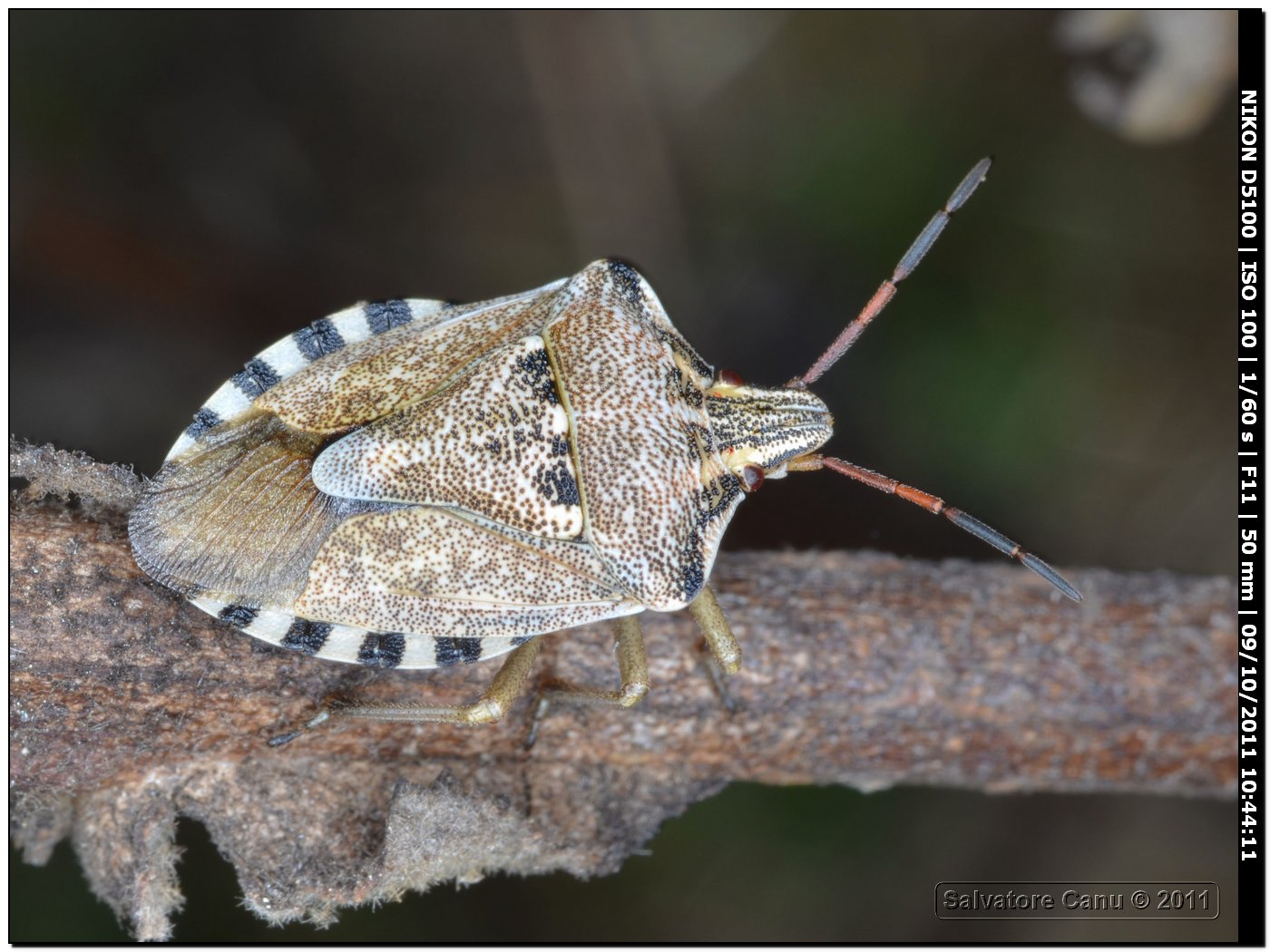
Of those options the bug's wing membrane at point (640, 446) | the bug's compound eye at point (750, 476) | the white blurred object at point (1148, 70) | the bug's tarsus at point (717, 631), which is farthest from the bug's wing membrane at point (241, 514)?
the white blurred object at point (1148, 70)

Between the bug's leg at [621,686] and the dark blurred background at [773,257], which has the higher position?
the dark blurred background at [773,257]

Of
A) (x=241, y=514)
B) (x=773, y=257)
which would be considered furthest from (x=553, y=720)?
(x=773, y=257)

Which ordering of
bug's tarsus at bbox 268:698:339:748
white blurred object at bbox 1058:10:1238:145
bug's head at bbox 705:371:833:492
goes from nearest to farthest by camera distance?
1. bug's tarsus at bbox 268:698:339:748
2. bug's head at bbox 705:371:833:492
3. white blurred object at bbox 1058:10:1238:145

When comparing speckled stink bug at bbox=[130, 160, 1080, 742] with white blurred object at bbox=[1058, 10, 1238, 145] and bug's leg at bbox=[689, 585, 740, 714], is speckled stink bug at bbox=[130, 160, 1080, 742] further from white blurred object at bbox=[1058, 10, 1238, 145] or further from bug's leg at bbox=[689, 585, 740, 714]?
white blurred object at bbox=[1058, 10, 1238, 145]

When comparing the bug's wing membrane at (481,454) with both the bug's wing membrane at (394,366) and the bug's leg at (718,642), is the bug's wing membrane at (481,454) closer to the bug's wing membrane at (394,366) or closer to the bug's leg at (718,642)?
the bug's wing membrane at (394,366)

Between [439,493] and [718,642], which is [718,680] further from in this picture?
[439,493]

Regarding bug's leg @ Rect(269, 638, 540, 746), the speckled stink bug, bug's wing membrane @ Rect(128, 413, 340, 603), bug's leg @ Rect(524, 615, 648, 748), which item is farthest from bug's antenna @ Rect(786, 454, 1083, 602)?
bug's wing membrane @ Rect(128, 413, 340, 603)
